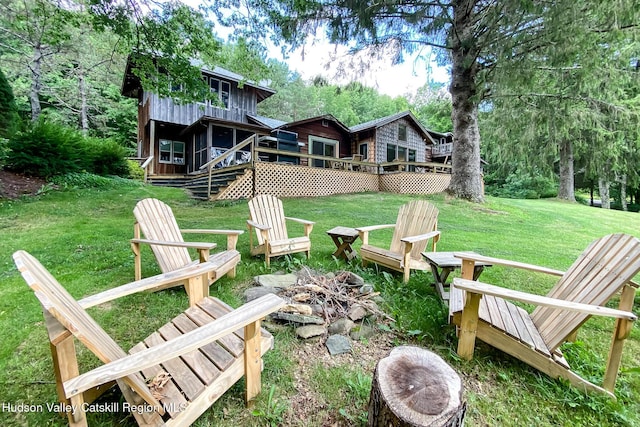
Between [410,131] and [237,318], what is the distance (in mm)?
18349

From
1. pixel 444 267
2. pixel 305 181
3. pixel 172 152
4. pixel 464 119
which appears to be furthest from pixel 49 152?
pixel 464 119

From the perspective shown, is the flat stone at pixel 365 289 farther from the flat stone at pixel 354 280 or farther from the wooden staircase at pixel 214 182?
the wooden staircase at pixel 214 182

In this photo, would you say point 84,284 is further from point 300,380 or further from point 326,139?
point 326,139

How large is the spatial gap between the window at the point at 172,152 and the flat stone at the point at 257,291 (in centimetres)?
1344

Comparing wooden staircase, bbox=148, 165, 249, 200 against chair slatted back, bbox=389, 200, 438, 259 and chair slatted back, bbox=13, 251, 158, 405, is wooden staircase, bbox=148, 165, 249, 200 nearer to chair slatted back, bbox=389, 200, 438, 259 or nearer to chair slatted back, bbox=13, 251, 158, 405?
chair slatted back, bbox=389, 200, 438, 259

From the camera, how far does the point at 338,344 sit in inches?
84.8

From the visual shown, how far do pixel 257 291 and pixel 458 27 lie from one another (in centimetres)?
905

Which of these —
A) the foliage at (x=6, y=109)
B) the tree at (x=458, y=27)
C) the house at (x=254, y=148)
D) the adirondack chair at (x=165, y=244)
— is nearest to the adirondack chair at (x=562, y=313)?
the adirondack chair at (x=165, y=244)

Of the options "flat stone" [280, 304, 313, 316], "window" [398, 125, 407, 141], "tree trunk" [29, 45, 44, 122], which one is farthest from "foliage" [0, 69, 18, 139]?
"window" [398, 125, 407, 141]

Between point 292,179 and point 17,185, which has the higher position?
point 292,179

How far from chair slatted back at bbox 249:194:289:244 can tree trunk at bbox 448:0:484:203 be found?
7.23 metres

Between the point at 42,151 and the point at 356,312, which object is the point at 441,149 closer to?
the point at 356,312

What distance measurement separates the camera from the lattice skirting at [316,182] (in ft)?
29.6

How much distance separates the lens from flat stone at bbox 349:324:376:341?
227cm
